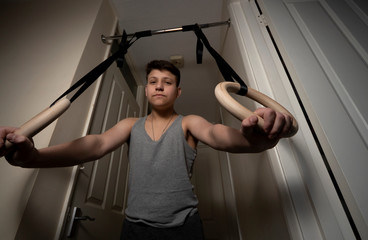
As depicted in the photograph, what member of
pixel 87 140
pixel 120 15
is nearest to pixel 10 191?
pixel 87 140

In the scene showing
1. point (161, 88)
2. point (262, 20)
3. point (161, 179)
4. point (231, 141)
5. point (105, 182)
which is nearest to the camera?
point (231, 141)

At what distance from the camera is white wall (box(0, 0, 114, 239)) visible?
0.57 meters

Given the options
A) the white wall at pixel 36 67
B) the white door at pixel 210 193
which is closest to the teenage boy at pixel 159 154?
the white wall at pixel 36 67

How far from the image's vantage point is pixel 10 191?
56 cm

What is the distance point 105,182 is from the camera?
3.46 feet

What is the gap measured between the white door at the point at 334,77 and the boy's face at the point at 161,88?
1.55 ft

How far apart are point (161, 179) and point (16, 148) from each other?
368 mm

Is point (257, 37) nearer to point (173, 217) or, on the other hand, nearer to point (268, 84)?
point (268, 84)

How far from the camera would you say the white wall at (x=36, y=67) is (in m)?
0.57

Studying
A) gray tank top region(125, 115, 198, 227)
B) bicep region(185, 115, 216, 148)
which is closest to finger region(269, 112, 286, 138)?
bicep region(185, 115, 216, 148)

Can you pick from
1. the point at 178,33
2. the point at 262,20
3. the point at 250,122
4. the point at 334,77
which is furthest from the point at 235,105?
the point at 178,33

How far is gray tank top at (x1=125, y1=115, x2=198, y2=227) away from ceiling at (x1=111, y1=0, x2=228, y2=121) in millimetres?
1160

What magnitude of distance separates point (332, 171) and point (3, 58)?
5.21ft

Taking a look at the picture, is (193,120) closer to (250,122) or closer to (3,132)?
(250,122)
